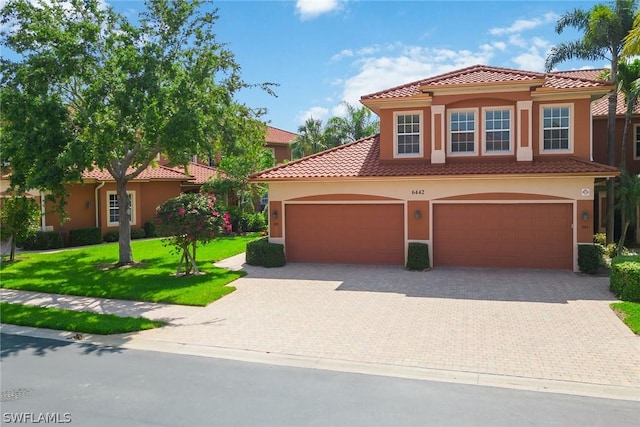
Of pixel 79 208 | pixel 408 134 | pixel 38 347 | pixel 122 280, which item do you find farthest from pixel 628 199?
pixel 79 208

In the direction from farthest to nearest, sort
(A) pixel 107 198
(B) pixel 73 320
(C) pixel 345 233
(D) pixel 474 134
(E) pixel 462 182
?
(A) pixel 107 198
(C) pixel 345 233
(D) pixel 474 134
(E) pixel 462 182
(B) pixel 73 320

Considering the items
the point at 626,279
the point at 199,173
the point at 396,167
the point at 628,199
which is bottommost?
the point at 626,279

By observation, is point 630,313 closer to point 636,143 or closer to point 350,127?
point 636,143

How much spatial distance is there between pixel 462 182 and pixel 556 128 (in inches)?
149

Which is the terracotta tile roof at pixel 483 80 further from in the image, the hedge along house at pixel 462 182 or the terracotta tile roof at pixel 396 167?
the terracotta tile roof at pixel 396 167

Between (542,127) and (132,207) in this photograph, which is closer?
(542,127)

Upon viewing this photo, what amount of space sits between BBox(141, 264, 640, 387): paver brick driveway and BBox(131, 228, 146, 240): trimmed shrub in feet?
46.4

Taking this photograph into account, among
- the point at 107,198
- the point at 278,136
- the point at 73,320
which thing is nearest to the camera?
the point at 73,320

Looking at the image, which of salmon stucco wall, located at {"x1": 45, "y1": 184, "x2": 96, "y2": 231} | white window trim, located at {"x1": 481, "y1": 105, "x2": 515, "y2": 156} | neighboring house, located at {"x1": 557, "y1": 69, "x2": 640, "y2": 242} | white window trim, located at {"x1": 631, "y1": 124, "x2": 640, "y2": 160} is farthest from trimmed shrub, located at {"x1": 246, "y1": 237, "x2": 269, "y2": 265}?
white window trim, located at {"x1": 631, "y1": 124, "x2": 640, "y2": 160}

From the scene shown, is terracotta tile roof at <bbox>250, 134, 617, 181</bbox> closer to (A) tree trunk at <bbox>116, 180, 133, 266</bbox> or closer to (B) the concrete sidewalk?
(B) the concrete sidewalk

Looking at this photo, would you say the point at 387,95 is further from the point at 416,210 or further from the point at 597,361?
the point at 597,361

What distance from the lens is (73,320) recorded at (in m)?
11.0

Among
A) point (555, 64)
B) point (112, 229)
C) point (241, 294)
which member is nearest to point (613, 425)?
point (241, 294)

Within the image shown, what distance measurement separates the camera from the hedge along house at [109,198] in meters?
25.0
